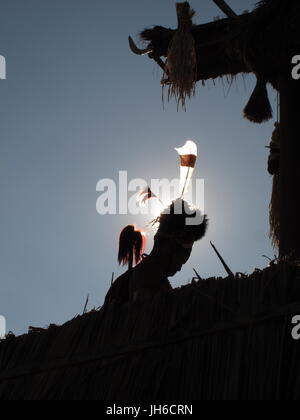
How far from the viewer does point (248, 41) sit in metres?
6.30

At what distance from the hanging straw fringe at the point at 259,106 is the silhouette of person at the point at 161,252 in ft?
6.85

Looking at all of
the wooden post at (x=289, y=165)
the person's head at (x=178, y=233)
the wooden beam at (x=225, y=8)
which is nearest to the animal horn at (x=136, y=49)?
the wooden beam at (x=225, y=8)

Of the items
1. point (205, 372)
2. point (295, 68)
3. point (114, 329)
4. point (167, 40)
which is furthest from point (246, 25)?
point (205, 372)

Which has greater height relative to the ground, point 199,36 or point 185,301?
point 199,36

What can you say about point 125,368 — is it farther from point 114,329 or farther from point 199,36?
point 199,36

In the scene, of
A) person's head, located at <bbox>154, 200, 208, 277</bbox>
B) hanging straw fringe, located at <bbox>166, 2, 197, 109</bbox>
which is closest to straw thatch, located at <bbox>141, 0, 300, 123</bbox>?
hanging straw fringe, located at <bbox>166, 2, 197, 109</bbox>

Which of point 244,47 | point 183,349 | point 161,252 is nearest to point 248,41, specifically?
point 244,47

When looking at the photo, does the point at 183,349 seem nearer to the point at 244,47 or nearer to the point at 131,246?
the point at 131,246

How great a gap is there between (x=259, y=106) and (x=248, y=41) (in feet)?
3.31

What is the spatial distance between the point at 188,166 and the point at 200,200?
0.27 metres

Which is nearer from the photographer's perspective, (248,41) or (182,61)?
(248,41)

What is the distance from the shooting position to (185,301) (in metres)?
3.78

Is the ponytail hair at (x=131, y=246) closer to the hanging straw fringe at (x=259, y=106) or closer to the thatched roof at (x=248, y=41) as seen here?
the thatched roof at (x=248, y=41)

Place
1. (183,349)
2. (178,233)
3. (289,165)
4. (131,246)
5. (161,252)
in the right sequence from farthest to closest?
(289,165), (131,246), (178,233), (161,252), (183,349)
